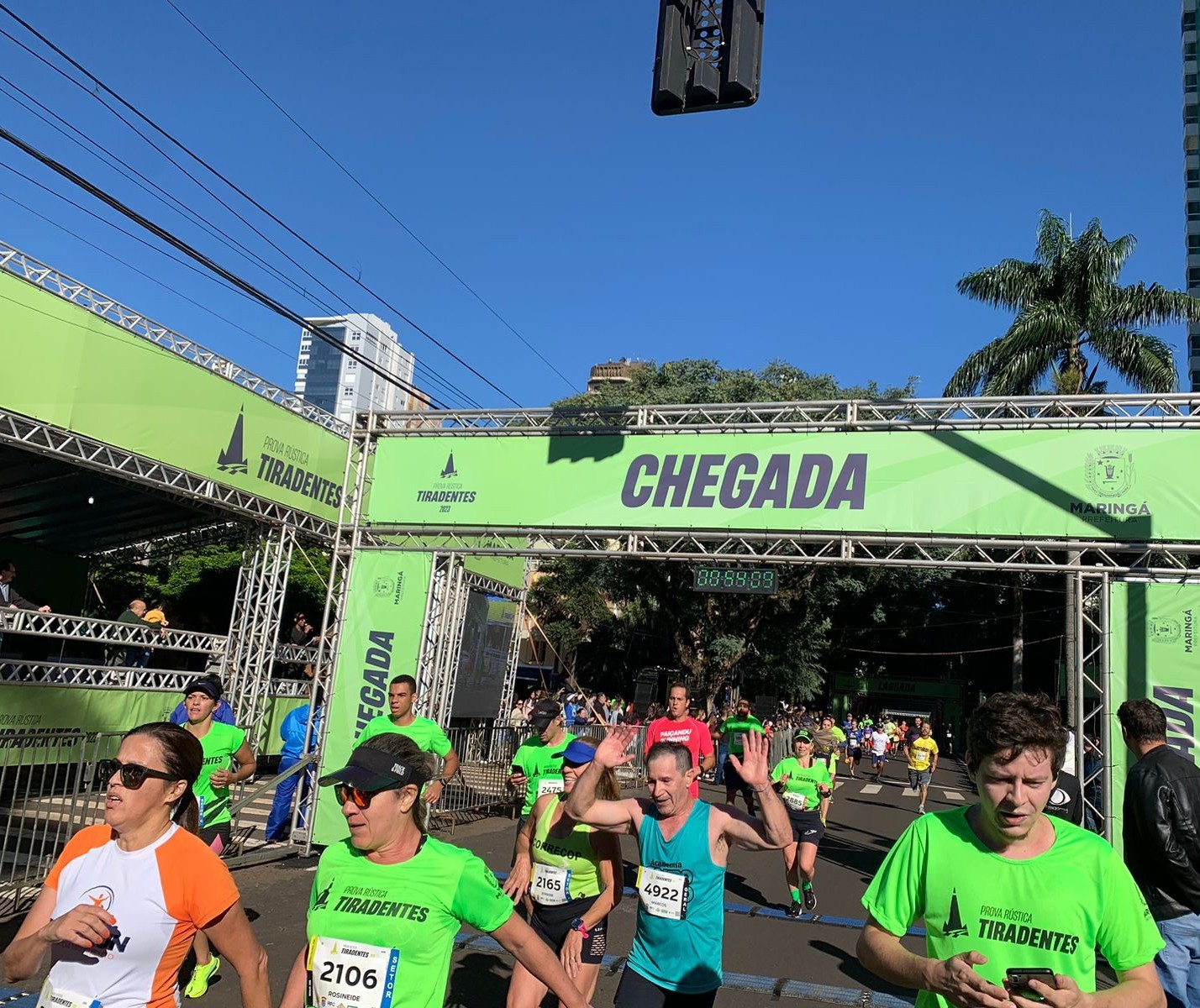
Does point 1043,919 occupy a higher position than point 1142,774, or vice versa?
point 1142,774

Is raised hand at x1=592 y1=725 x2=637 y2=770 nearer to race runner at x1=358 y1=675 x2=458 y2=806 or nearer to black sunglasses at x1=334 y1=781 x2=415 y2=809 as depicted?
black sunglasses at x1=334 y1=781 x2=415 y2=809

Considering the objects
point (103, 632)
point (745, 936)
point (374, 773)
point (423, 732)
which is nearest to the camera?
point (374, 773)

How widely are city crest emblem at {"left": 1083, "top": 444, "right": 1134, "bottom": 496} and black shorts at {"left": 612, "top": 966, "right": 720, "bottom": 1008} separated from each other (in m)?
7.73

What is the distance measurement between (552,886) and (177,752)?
112 inches

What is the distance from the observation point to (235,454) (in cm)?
1620

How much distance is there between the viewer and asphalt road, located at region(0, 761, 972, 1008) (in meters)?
6.99

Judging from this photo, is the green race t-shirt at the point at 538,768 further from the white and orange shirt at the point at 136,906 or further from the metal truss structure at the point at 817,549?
the metal truss structure at the point at 817,549

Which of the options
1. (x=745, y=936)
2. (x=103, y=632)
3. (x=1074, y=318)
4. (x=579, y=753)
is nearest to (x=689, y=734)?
(x=745, y=936)

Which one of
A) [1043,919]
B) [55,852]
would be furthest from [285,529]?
[1043,919]

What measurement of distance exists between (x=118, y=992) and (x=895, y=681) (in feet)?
172

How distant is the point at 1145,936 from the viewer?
2.55m

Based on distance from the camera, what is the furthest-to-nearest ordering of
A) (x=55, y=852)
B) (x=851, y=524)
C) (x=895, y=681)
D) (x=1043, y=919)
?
(x=895, y=681)
(x=851, y=524)
(x=55, y=852)
(x=1043, y=919)

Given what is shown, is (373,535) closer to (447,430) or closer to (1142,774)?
(447,430)

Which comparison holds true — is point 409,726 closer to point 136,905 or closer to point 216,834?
point 216,834
